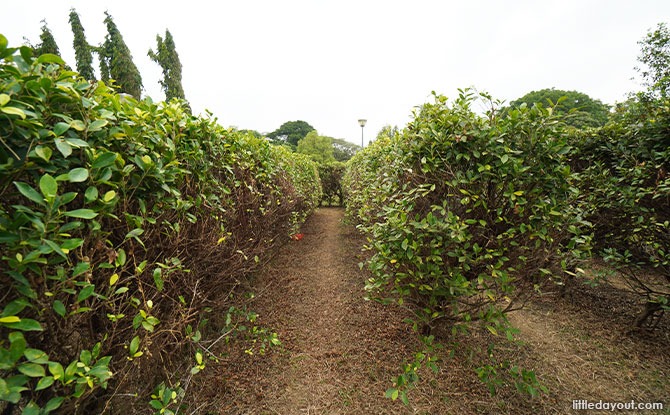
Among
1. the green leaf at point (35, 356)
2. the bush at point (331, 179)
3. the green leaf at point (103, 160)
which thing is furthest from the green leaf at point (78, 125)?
the bush at point (331, 179)

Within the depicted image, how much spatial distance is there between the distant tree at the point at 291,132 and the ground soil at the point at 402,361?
159ft

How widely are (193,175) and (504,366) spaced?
3278 millimetres

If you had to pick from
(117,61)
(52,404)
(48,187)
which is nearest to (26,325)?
(52,404)

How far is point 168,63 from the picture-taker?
1043 inches

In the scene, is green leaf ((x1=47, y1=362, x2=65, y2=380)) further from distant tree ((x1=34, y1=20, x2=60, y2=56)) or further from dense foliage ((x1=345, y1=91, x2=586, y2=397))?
distant tree ((x1=34, y1=20, x2=60, y2=56))

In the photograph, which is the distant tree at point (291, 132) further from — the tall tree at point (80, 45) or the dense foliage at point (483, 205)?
the dense foliage at point (483, 205)

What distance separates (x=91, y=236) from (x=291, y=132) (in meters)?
52.9

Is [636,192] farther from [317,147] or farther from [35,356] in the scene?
[317,147]

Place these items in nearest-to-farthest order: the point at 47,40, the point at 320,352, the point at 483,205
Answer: the point at 483,205
the point at 320,352
the point at 47,40

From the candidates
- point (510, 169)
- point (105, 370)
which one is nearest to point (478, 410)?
point (510, 169)

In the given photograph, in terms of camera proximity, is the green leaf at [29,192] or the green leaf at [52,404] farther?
the green leaf at [52,404]

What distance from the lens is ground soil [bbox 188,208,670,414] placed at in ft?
7.02

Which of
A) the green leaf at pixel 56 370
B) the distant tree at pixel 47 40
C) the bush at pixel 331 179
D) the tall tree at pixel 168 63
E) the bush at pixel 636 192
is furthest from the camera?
the tall tree at pixel 168 63

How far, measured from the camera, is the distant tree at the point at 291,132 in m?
49.5
